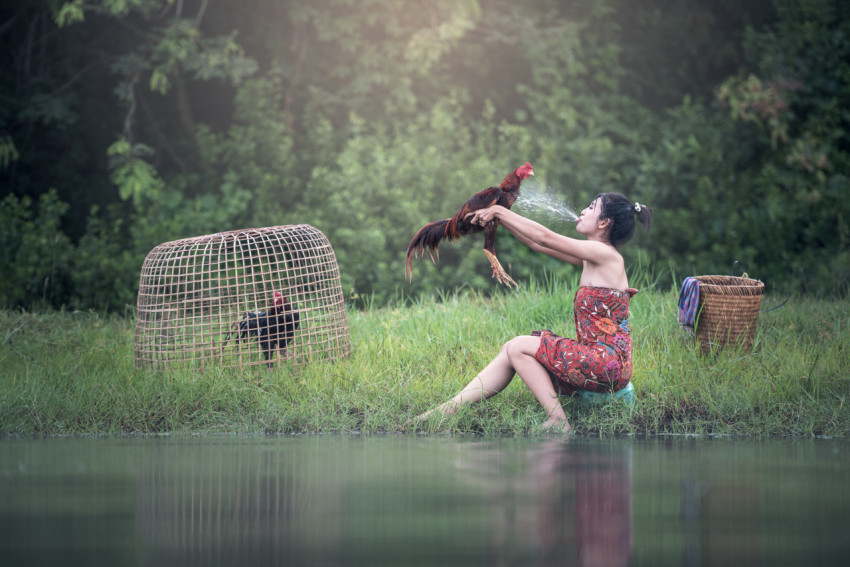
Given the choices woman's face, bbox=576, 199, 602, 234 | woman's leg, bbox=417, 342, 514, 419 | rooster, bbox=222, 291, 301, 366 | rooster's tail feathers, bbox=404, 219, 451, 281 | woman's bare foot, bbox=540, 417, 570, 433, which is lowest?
woman's bare foot, bbox=540, 417, 570, 433

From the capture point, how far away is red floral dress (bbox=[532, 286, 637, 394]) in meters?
5.94

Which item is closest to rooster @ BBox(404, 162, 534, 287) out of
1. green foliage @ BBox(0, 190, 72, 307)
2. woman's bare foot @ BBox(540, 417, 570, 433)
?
woman's bare foot @ BBox(540, 417, 570, 433)

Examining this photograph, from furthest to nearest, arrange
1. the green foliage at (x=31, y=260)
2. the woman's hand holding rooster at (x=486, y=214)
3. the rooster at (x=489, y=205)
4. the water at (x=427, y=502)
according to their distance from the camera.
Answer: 1. the green foliage at (x=31, y=260)
2. the rooster at (x=489, y=205)
3. the woman's hand holding rooster at (x=486, y=214)
4. the water at (x=427, y=502)

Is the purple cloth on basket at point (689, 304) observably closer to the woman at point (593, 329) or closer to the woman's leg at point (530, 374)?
the woman at point (593, 329)

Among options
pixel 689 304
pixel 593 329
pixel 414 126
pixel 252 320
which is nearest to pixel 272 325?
pixel 252 320

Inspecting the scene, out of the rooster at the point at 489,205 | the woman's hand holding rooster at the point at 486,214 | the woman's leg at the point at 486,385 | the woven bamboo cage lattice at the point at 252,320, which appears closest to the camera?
the woman's hand holding rooster at the point at 486,214

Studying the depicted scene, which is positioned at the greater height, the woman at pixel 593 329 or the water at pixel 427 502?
the woman at pixel 593 329

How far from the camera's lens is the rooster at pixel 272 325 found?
7199 millimetres

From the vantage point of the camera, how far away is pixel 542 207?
21.1 feet

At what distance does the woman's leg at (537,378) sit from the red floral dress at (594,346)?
0.04m

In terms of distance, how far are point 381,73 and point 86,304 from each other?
180 inches

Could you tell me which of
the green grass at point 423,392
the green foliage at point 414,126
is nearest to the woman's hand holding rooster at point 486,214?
the green grass at point 423,392

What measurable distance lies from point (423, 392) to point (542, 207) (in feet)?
4.47

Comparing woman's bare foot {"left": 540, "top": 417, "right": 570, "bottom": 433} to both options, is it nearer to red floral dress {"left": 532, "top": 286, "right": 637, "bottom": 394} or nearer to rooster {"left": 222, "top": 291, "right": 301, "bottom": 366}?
red floral dress {"left": 532, "top": 286, "right": 637, "bottom": 394}
